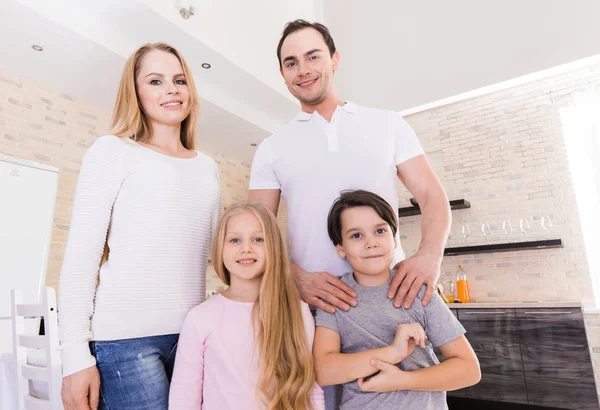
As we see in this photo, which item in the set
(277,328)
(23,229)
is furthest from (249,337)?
(23,229)

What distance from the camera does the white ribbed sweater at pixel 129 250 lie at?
3.46ft

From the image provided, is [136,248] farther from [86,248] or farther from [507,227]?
[507,227]

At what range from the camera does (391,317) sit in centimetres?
118

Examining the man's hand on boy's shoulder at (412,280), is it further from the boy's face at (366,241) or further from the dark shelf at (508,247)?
the dark shelf at (508,247)

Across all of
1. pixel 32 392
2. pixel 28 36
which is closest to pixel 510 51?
pixel 28 36

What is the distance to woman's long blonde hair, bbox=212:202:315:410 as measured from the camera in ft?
3.65

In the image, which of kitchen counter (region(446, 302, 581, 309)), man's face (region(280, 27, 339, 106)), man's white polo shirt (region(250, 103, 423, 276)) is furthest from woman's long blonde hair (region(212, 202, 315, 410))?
kitchen counter (region(446, 302, 581, 309))

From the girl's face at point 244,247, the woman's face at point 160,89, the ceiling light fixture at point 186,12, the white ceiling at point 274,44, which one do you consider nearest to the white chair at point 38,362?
the girl's face at point 244,247

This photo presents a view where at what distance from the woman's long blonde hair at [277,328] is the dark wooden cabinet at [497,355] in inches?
125

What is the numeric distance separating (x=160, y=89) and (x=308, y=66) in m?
0.53

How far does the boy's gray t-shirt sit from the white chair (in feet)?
3.56

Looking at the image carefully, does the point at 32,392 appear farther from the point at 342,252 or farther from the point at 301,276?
the point at 342,252

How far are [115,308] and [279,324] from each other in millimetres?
430

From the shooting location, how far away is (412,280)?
1.20 metres
